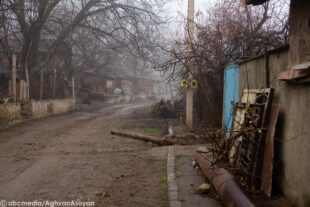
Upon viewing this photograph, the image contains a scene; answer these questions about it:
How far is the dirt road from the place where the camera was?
4537 millimetres

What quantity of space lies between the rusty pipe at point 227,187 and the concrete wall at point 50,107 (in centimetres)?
1195

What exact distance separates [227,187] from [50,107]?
49.2ft

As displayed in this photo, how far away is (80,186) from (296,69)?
151 inches

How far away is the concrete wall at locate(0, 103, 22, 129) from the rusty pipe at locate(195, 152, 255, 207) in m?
9.42

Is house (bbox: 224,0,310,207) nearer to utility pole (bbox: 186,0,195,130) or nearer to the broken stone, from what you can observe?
the broken stone

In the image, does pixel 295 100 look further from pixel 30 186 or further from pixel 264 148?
pixel 30 186

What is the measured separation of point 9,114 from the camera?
39.0 ft

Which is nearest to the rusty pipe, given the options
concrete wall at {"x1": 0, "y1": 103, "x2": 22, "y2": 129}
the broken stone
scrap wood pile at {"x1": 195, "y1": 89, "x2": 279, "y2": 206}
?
scrap wood pile at {"x1": 195, "y1": 89, "x2": 279, "y2": 206}

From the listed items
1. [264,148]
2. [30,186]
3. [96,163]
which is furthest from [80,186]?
[264,148]

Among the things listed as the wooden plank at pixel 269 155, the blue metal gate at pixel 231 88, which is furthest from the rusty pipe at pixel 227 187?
the blue metal gate at pixel 231 88

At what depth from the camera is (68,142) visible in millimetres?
9047

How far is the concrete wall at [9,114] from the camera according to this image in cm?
1129

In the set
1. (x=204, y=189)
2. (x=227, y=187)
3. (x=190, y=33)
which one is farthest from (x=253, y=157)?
(x=190, y=33)

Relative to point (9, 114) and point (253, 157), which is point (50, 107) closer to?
point (9, 114)
